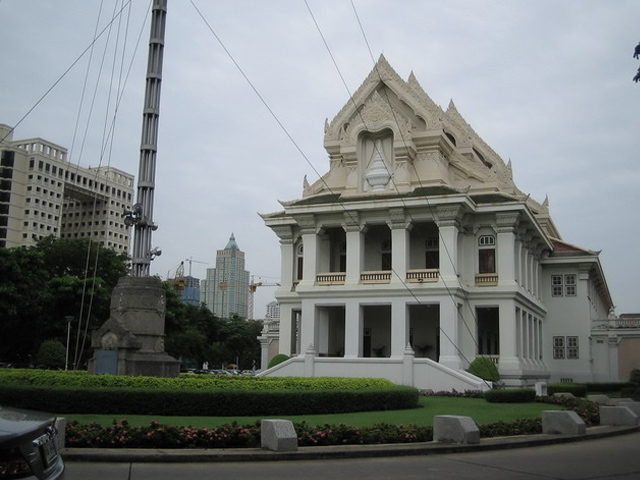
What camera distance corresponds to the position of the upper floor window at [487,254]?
1368 inches

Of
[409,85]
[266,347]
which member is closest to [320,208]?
[409,85]

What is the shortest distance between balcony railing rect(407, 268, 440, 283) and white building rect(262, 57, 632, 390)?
0.06 meters

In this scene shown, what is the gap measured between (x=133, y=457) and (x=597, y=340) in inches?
1523

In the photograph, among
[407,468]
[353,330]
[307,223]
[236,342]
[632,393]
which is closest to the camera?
[407,468]

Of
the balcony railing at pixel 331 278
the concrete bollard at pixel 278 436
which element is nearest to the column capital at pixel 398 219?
the balcony railing at pixel 331 278

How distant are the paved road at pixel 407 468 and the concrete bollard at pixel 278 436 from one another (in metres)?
0.38

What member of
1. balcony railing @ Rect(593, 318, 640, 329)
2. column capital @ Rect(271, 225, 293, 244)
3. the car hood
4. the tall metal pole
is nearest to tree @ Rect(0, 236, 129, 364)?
column capital @ Rect(271, 225, 293, 244)

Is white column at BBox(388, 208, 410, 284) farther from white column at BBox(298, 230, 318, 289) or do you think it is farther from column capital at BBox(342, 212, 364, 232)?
white column at BBox(298, 230, 318, 289)

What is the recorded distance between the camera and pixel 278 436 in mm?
11383

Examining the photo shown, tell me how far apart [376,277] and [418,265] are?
144 inches

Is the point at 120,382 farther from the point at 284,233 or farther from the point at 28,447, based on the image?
the point at 284,233

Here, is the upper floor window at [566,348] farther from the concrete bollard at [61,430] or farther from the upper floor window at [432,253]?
the concrete bollard at [61,430]

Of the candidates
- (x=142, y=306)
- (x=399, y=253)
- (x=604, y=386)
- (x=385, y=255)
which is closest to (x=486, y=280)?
(x=399, y=253)

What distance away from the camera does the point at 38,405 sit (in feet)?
51.6
